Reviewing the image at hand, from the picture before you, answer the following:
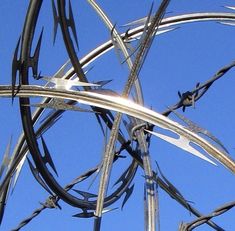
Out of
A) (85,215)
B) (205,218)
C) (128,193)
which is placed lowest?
(205,218)

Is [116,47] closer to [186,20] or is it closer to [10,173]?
[186,20]

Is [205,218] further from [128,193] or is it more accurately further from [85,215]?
[128,193]

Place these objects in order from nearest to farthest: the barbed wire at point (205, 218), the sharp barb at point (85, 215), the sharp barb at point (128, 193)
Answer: the barbed wire at point (205, 218) < the sharp barb at point (85, 215) < the sharp barb at point (128, 193)

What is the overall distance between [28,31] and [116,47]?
126 cm

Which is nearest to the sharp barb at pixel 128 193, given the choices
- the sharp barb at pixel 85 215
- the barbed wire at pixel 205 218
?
the sharp barb at pixel 85 215

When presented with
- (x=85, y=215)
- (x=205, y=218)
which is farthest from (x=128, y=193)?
(x=205, y=218)

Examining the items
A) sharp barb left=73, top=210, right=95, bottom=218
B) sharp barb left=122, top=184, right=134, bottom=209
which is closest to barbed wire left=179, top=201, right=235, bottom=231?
sharp barb left=73, top=210, right=95, bottom=218

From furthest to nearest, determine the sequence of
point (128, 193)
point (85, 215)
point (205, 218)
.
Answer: point (128, 193), point (85, 215), point (205, 218)

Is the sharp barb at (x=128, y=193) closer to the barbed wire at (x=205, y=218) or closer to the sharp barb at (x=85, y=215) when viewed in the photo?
the sharp barb at (x=85, y=215)

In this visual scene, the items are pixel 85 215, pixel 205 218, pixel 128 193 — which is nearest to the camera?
pixel 205 218

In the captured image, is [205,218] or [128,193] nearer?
[205,218]

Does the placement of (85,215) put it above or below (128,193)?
below

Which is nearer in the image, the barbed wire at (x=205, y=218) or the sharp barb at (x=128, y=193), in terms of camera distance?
the barbed wire at (x=205, y=218)

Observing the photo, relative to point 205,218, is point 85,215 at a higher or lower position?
higher
